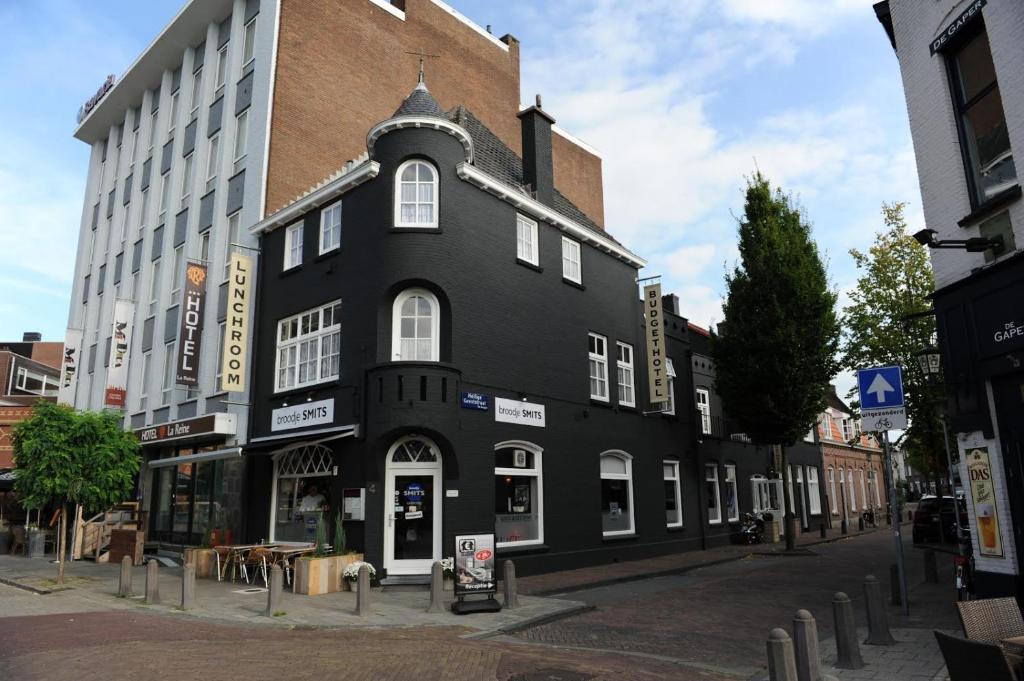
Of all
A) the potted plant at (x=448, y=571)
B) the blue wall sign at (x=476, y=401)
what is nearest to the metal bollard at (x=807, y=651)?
the potted plant at (x=448, y=571)

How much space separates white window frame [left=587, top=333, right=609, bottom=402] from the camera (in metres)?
20.8

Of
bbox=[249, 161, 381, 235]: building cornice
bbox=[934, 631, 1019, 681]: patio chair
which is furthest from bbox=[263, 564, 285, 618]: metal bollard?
bbox=[934, 631, 1019, 681]: patio chair

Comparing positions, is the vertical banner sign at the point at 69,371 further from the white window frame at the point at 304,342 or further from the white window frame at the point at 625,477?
the white window frame at the point at 625,477

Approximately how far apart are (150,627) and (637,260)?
1744 centimetres

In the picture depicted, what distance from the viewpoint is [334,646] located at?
9.27 m

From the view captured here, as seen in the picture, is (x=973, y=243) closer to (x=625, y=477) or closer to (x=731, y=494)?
(x=625, y=477)

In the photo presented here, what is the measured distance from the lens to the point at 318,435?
52.8 ft

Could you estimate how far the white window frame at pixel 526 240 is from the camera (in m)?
19.0

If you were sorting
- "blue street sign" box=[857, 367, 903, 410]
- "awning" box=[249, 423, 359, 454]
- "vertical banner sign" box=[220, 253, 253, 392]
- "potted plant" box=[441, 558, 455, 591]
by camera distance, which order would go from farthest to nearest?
"vertical banner sign" box=[220, 253, 253, 392], "awning" box=[249, 423, 359, 454], "potted plant" box=[441, 558, 455, 591], "blue street sign" box=[857, 367, 903, 410]

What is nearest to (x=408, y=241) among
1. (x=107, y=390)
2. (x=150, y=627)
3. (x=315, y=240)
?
(x=315, y=240)

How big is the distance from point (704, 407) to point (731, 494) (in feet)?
12.2

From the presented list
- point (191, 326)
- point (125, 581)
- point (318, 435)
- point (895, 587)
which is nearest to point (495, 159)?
point (318, 435)

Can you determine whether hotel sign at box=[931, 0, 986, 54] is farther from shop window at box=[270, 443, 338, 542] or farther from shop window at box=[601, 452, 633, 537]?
shop window at box=[270, 443, 338, 542]

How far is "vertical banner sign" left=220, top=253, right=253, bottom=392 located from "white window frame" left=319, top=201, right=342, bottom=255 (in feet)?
9.05
